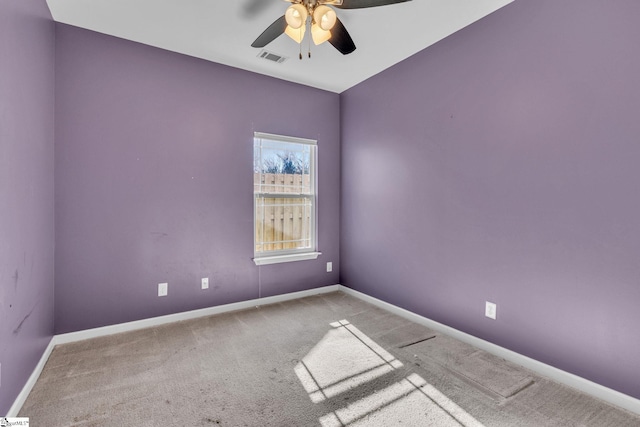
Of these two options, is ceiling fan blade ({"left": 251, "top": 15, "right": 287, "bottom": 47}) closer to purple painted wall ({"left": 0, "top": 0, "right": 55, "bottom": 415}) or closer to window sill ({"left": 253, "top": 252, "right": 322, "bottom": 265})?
purple painted wall ({"left": 0, "top": 0, "right": 55, "bottom": 415})

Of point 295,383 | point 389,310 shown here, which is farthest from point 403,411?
point 389,310

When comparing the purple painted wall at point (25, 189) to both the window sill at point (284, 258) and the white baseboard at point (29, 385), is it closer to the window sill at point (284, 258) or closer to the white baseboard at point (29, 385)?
the white baseboard at point (29, 385)

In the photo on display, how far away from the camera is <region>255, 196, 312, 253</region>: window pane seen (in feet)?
11.5

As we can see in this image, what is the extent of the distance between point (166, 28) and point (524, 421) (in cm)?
374

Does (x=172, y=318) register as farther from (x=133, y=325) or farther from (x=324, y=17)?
(x=324, y=17)

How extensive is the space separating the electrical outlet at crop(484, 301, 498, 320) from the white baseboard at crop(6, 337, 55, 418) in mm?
3110

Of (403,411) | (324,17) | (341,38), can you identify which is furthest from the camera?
(341,38)

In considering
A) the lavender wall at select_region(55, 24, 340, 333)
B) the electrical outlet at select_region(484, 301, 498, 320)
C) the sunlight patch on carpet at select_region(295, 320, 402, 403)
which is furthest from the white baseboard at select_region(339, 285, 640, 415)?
the lavender wall at select_region(55, 24, 340, 333)

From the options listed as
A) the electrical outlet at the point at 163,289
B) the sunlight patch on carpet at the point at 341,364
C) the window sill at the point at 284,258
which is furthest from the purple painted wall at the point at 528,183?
the electrical outlet at the point at 163,289

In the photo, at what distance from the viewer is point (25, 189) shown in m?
1.83

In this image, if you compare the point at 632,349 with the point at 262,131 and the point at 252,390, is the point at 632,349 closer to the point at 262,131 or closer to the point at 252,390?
the point at 252,390

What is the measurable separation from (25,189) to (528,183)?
131 inches

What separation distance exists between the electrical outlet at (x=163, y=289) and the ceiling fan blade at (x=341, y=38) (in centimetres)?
264

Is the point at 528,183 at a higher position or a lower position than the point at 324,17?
lower
